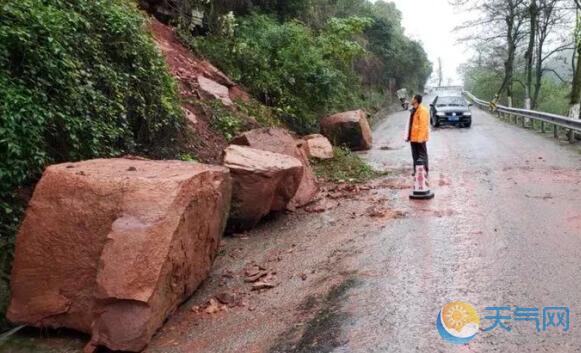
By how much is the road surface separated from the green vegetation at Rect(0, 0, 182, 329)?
6.23 feet

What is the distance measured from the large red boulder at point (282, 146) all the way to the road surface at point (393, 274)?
1.37 ft

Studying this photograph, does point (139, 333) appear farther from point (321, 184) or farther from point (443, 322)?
point (321, 184)

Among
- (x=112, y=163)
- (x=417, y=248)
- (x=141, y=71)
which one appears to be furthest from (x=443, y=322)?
(x=141, y=71)

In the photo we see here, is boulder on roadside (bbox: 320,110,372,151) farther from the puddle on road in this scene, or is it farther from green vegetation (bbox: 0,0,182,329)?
the puddle on road

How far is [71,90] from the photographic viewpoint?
619 centimetres

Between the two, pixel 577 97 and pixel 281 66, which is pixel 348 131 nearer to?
pixel 281 66

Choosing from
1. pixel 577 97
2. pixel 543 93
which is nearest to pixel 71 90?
pixel 577 97

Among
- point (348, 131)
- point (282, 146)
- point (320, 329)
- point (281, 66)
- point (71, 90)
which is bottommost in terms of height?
point (320, 329)

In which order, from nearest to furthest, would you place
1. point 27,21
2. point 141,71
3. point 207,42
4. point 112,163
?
point 112,163 → point 27,21 → point 141,71 → point 207,42

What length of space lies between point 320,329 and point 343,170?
7.67m

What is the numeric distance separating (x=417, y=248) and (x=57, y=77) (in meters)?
4.93

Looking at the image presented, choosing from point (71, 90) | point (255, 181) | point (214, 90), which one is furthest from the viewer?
point (214, 90)

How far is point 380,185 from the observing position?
33.8 ft

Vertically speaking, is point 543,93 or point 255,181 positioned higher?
point 543,93
